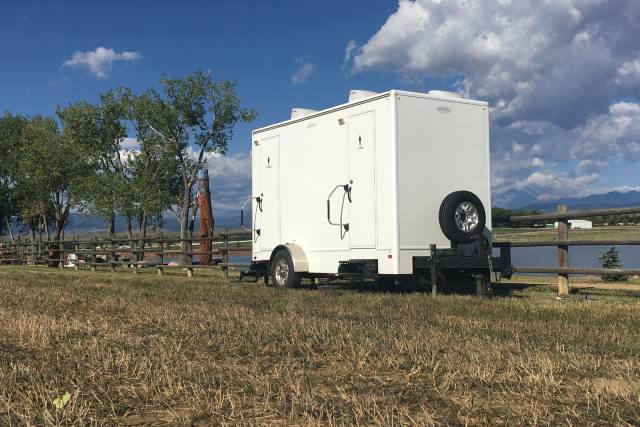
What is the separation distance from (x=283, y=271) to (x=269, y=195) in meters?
1.83

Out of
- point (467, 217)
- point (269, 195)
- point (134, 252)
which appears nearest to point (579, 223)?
point (467, 217)

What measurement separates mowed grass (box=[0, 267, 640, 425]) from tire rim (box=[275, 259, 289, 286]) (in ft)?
14.7

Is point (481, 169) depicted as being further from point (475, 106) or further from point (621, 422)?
point (621, 422)

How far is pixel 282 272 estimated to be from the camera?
13.2 meters

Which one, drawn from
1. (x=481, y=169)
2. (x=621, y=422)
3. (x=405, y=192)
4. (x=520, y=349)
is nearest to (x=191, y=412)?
(x=621, y=422)

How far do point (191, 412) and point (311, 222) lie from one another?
8957 millimetres

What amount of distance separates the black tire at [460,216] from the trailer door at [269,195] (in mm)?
4169

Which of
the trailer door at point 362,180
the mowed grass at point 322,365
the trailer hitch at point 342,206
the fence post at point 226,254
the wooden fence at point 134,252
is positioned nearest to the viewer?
the mowed grass at point 322,365

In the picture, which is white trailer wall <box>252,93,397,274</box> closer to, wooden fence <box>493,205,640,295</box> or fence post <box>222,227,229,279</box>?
wooden fence <box>493,205,640,295</box>

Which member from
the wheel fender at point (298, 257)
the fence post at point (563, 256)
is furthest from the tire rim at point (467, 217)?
the wheel fender at point (298, 257)

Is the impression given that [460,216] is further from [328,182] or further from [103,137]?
[103,137]

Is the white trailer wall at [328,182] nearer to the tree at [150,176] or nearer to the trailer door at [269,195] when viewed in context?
the trailer door at [269,195]

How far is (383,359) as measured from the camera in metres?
4.93

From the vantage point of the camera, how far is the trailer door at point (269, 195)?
13680 millimetres
